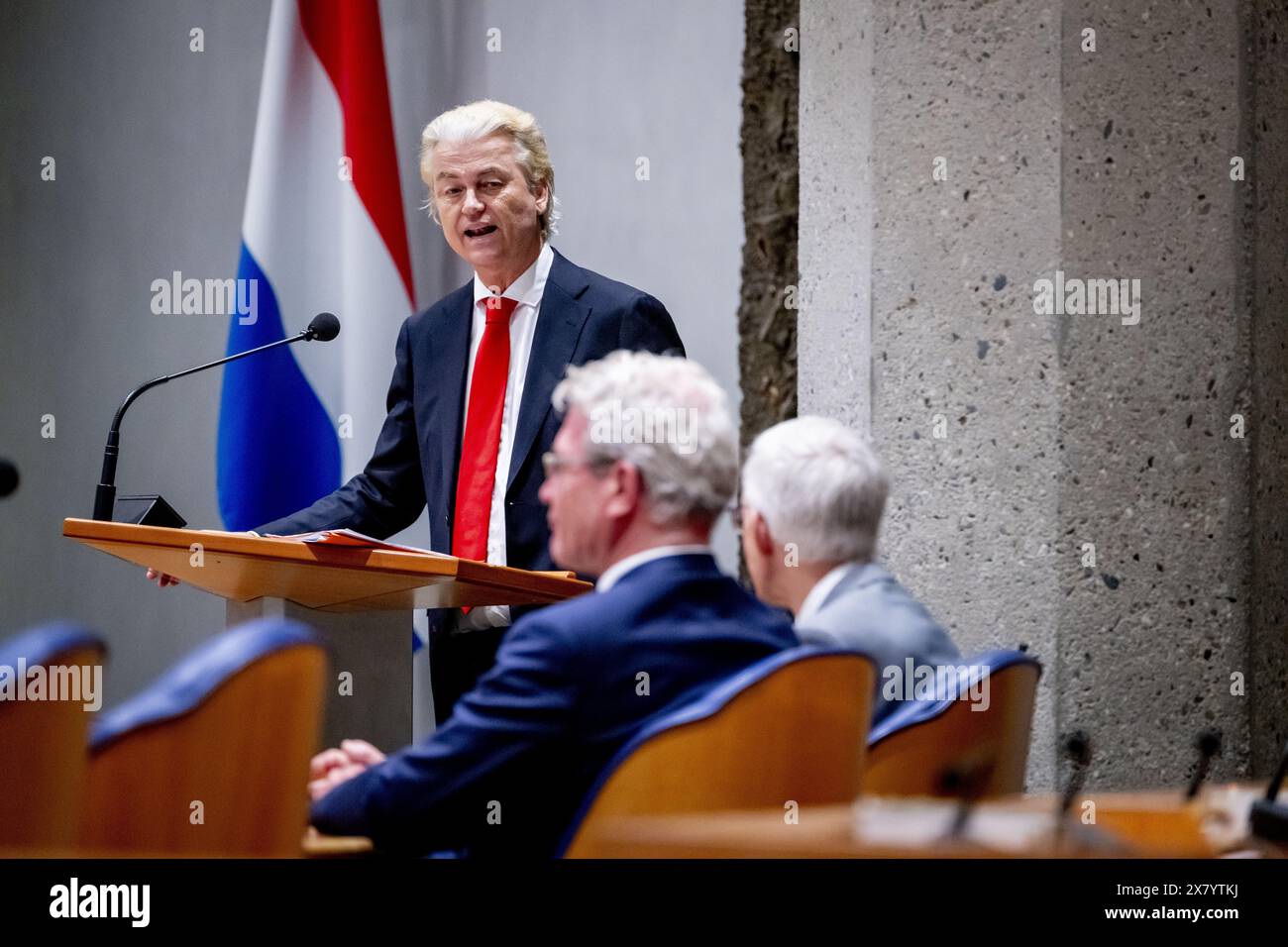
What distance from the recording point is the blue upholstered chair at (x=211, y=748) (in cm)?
135

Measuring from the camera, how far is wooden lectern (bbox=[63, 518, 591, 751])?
2363 mm

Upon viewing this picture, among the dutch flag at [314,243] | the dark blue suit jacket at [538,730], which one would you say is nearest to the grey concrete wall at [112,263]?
the dutch flag at [314,243]

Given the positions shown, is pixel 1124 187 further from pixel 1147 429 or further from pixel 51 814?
pixel 51 814

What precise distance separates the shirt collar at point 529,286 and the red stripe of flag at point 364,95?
4.48ft

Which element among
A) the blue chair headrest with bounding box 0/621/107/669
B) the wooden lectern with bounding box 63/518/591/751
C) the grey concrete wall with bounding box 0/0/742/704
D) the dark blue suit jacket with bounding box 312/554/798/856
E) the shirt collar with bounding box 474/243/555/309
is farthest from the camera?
the grey concrete wall with bounding box 0/0/742/704

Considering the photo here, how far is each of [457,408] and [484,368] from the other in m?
0.10

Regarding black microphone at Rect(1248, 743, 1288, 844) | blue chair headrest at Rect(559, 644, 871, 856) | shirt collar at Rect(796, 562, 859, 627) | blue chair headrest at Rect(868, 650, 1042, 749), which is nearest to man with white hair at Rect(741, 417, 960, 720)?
shirt collar at Rect(796, 562, 859, 627)

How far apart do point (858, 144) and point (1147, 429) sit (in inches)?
34.8

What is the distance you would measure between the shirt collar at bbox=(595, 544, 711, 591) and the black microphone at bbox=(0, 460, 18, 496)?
824 mm

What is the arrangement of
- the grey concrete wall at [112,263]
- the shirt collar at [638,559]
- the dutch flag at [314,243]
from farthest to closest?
the grey concrete wall at [112,263] → the dutch flag at [314,243] → the shirt collar at [638,559]

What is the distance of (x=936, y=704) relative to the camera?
5.99ft

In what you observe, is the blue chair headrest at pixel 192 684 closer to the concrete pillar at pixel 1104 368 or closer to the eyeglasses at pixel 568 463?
the eyeglasses at pixel 568 463

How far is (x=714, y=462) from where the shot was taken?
6.02 ft

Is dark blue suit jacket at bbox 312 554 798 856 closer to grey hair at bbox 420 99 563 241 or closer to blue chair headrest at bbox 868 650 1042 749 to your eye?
blue chair headrest at bbox 868 650 1042 749
